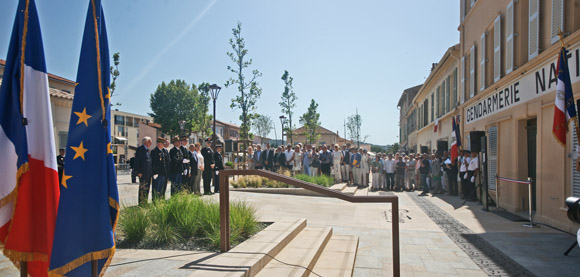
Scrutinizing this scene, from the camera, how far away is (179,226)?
17.5 ft

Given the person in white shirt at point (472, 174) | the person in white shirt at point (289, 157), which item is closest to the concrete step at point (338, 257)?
the person in white shirt at point (472, 174)

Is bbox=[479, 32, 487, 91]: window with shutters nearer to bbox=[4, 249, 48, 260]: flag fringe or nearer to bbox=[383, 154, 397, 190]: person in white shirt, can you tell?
bbox=[383, 154, 397, 190]: person in white shirt

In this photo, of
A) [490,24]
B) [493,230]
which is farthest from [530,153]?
[490,24]

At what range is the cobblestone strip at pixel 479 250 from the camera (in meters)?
5.15

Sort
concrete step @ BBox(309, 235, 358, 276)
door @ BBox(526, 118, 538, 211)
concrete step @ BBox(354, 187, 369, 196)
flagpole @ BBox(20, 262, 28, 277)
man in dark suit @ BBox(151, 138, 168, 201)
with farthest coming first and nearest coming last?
concrete step @ BBox(354, 187, 369, 196)
door @ BBox(526, 118, 538, 211)
man in dark suit @ BBox(151, 138, 168, 201)
concrete step @ BBox(309, 235, 358, 276)
flagpole @ BBox(20, 262, 28, 277)

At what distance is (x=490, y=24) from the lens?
1310 centimetres

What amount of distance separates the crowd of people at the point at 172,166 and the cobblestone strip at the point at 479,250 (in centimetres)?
540

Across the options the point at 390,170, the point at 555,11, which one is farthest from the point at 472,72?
the point at 555,11

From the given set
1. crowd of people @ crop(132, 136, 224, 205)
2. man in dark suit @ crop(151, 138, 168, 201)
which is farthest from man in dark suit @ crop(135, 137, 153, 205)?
man in dark suit @ crop(151, 138, 168, 201)

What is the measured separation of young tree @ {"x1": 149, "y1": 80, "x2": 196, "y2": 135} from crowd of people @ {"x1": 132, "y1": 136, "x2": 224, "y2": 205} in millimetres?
49974

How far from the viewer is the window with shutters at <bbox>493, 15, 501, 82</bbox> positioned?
1206 centimetres

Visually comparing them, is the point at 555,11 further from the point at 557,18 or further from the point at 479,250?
the point at 479,250

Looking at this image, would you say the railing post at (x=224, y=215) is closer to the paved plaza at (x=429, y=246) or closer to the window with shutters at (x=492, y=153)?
the paved plaza at (x=429, y=246)

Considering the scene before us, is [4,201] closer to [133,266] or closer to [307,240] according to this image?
[133,266]
